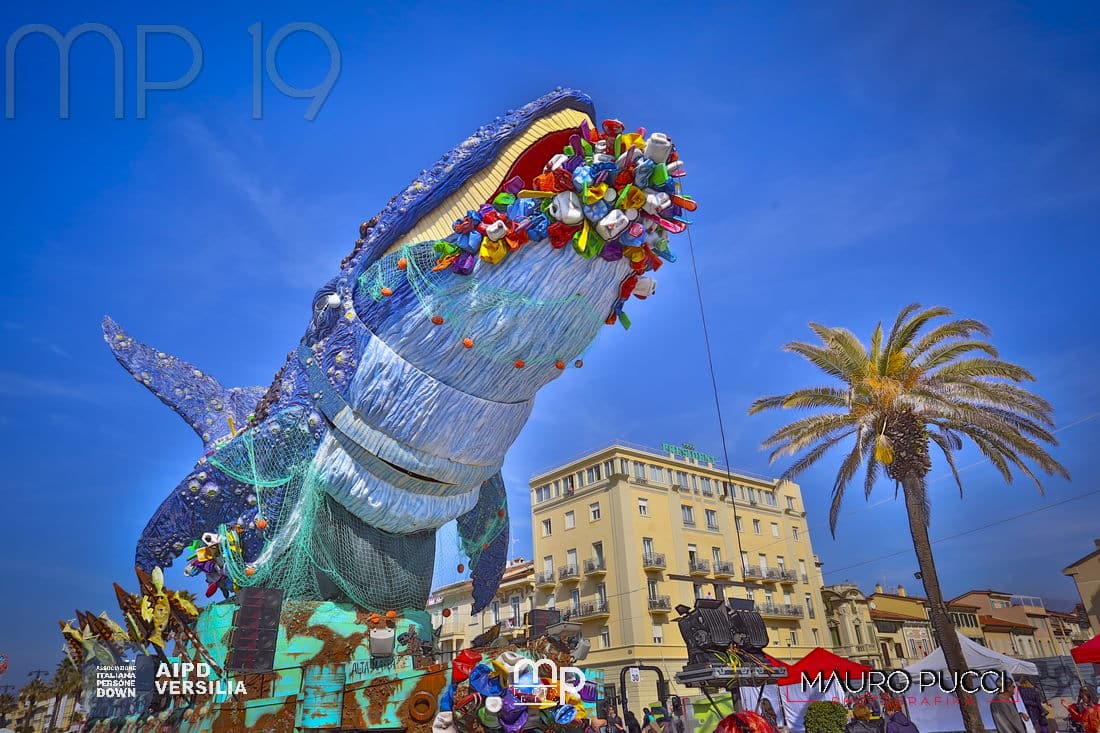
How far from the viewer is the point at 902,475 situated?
47.2 ft

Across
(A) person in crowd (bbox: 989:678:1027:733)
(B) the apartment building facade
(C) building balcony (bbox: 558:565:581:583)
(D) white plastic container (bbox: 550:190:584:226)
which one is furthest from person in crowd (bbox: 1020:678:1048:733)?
(B) the apartment building facade

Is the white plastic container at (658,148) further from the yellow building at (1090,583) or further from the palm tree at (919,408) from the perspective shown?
the yellow building at (1090,583)

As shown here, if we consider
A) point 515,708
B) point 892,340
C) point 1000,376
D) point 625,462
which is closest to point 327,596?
point 515,708

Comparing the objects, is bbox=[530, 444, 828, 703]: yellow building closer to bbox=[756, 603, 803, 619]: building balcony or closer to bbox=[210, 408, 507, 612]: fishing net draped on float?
bbox=[756, 603, 803, 619]: building balcony

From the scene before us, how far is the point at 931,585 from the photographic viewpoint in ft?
44.4

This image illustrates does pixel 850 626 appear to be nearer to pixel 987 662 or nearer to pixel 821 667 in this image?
pixel 987 662

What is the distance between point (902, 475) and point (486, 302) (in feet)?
33.3

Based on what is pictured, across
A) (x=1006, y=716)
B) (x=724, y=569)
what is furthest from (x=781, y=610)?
(x=1006, y=716)

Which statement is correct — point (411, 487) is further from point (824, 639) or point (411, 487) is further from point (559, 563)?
point (824, 639)

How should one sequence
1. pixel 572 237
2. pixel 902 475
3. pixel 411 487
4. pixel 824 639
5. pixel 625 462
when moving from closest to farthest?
pixel 572 237, pixel 411 487, pixel 902 475, pixel 625 462, pixel 824 639

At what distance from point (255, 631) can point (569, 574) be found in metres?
27.9

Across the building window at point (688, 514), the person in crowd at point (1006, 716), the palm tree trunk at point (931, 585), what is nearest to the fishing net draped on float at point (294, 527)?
the person in crowd at point (1006, 716)

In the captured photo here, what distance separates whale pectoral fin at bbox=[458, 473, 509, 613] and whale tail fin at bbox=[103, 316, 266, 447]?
4.28 metres

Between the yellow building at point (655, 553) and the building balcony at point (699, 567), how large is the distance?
65mm
